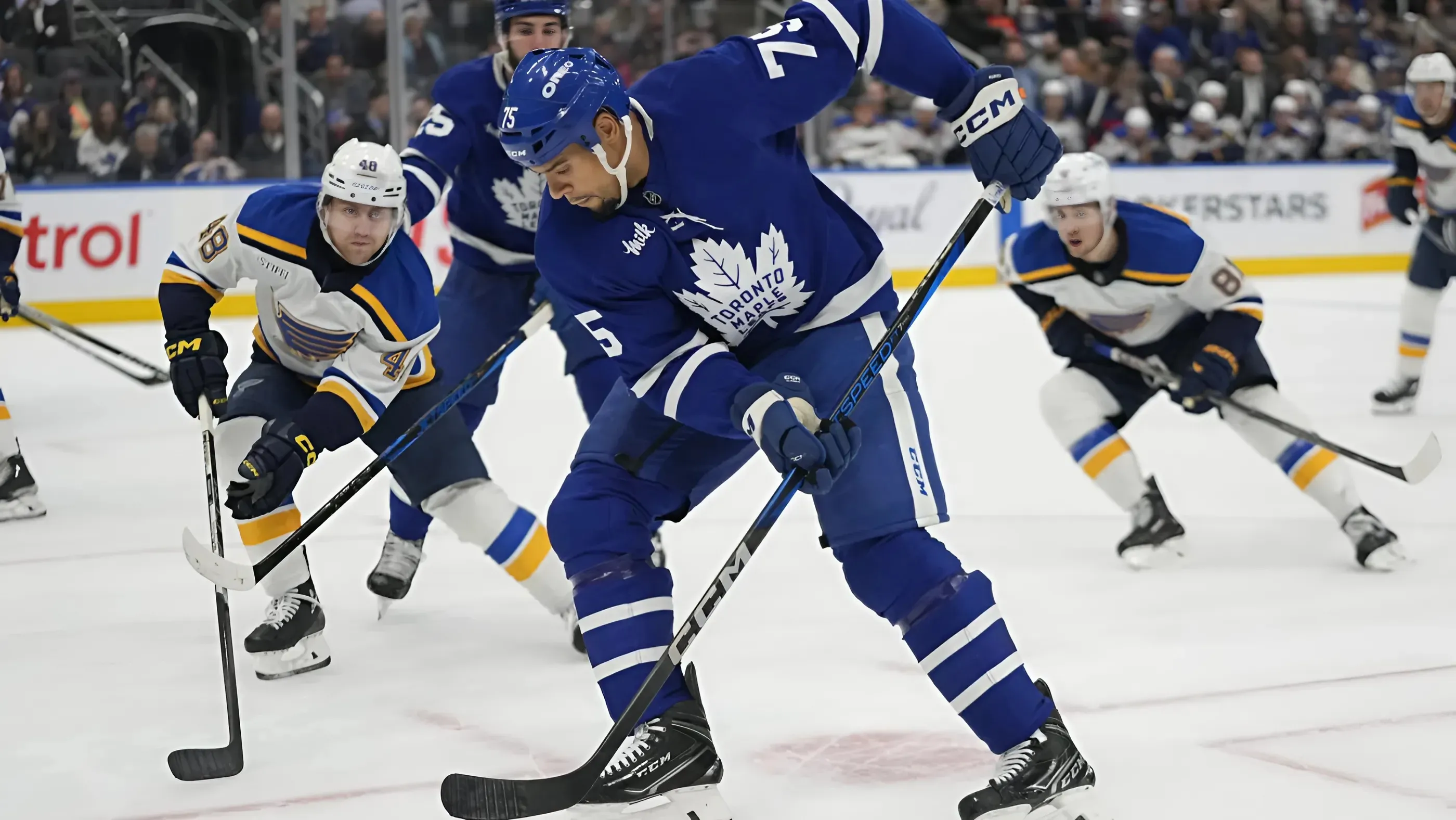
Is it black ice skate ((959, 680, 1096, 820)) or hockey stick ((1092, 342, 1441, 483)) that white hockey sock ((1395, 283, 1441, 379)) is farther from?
black ice skate ((959, 680, 1096, 820))

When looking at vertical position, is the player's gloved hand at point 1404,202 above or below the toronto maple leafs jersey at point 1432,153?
below

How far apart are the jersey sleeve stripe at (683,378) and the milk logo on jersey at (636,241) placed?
15cm

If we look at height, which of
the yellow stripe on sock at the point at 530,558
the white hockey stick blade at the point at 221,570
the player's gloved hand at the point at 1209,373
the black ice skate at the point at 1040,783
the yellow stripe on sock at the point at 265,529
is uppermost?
the black ice skate at the point at 1040,783

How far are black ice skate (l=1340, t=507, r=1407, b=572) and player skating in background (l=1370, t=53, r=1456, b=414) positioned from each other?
2.29 m

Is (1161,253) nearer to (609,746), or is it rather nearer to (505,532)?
(505,532)

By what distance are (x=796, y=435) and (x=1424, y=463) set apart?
88.7 inches

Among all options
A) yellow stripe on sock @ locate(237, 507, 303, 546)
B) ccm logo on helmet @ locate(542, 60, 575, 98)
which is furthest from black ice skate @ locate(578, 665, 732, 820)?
yellow stripe on sock @ locate(237, 507, 303, 546)

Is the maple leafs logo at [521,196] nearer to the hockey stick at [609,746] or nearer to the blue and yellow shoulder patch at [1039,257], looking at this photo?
the blue and yellow shoulder patch at [1039,257]

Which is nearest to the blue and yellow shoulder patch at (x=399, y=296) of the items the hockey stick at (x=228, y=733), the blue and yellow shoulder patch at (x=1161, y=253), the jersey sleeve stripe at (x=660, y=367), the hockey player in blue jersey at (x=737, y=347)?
the hockey stick at (x=228, y=733)

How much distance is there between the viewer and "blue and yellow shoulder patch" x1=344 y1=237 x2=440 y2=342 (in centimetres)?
276

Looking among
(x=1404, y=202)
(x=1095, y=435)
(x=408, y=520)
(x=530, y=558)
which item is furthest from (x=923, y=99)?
(x=530, y=558)

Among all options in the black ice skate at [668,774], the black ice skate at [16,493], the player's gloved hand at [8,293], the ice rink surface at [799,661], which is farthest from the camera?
the player's gloved hand at [8,293]

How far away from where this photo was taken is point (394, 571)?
323 centimetres

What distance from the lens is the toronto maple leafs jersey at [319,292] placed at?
274cm
